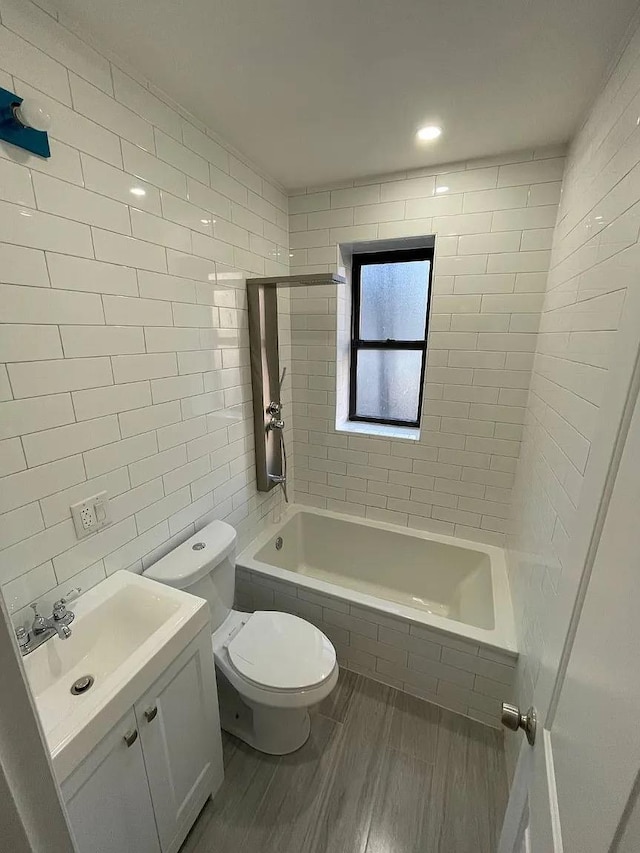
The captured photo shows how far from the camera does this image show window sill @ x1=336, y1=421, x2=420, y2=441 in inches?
86.3

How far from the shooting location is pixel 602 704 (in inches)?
16.4

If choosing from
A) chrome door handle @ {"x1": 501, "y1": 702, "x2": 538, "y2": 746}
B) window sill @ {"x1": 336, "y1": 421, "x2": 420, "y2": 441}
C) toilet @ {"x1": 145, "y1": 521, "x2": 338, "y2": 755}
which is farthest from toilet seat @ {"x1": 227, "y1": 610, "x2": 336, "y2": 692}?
window sill @ {"x1": 336, "y1": 421, "x2": 420, "y2": 441}

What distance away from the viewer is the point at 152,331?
131 centimetres

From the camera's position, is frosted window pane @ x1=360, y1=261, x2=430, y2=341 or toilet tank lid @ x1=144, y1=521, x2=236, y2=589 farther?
frosted window pane @ x1=360, y1=261, x2=430, y2=341

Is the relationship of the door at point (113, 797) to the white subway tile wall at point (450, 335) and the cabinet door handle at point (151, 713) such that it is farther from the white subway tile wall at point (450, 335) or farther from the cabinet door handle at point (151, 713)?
the white subway tile wall at point (450, 335)

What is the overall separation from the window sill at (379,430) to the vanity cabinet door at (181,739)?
4.66 ft

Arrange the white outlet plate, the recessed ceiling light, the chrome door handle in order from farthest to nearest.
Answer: the recessed ceiling light, the white outlet plate, the chrome door handle

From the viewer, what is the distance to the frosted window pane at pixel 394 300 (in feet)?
7.09

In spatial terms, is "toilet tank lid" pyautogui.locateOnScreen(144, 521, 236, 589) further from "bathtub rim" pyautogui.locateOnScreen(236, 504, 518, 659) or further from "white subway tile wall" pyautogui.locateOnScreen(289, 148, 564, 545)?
"white subway tile wall" pyautogui.locateOnScreen(289, 148, 564, 545)

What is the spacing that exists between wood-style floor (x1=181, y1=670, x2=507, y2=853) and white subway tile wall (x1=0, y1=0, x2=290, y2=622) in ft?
3.12

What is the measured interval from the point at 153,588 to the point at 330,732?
105 cm

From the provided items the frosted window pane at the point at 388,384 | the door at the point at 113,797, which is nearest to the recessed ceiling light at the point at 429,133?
the frosted window pane at the point at 388,384

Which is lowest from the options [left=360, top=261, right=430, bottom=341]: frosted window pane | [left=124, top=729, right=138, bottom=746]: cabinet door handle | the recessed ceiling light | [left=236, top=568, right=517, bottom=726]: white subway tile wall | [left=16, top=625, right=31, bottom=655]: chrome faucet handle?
[left=236, top=568, right=517, bottom=726]: white subway tile wall

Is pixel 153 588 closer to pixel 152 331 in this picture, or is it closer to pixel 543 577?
pixel 152 331
